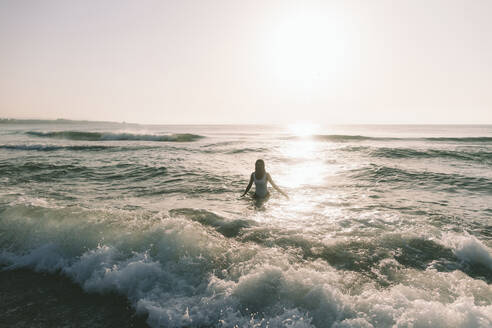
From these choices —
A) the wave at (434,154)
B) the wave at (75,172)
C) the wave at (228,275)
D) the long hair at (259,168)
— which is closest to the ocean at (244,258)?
the wave at (228,275)

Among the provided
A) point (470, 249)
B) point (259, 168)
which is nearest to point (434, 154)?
point (259, 168)

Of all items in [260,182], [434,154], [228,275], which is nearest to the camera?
[228,275]

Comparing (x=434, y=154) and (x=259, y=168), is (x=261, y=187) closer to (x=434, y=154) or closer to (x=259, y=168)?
(x=259, y=168)

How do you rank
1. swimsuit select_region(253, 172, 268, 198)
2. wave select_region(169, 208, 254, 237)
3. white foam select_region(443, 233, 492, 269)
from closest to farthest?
white foam select_region(443, 233, 492, 269) < wave select_region(169, 208, 254, 237) < swimsuit select_region(253, 172, 268, 198)

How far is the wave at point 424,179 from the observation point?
37.9ft

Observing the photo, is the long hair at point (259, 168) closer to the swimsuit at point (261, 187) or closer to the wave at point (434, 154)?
the swimsuit at point (261, 187)

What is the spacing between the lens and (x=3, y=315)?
4074mm

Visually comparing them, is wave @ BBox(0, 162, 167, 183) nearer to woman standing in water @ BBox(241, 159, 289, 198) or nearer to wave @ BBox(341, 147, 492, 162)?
woman standing in water @ BBox(241, 159, 289, 198)

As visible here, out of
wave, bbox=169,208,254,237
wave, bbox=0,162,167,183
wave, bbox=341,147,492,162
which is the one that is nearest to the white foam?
wave, bbox=169,208,254,237

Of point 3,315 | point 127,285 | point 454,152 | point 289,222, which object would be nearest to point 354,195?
point 289,222

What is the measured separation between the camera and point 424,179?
13117mm

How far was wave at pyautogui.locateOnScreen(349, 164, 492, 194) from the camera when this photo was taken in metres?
11.5

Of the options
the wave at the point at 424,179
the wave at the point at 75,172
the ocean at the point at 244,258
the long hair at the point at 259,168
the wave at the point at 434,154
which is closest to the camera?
the ocean at the point at 244,258

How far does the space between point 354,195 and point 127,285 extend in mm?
8856
